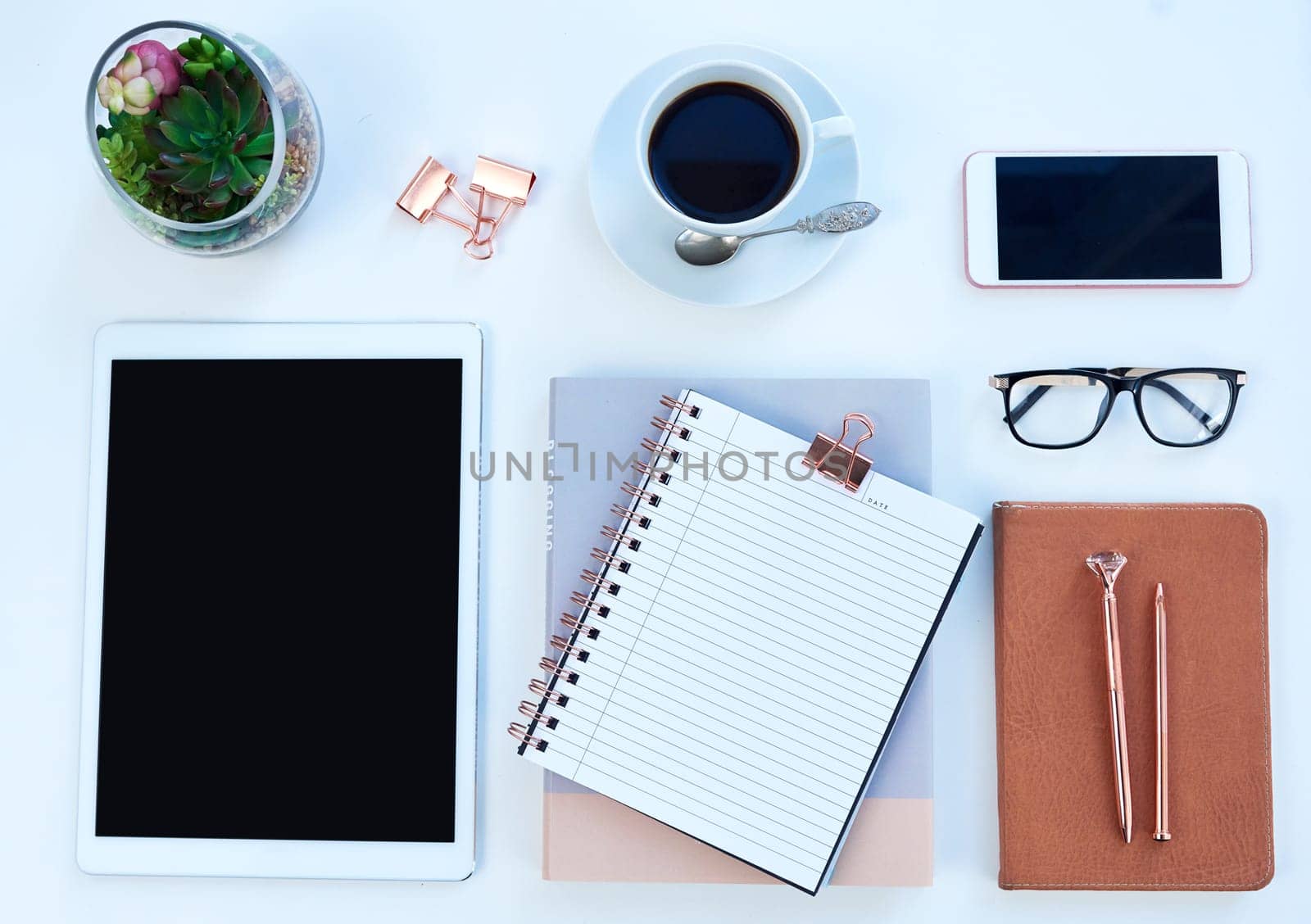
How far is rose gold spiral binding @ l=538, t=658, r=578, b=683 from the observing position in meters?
0.67

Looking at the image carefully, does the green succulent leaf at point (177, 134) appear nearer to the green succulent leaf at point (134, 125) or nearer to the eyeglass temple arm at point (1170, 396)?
the green succulent leaf at point (134, 125)

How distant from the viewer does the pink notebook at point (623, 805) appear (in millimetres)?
685

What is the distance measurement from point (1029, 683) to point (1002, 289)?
0.31 meters

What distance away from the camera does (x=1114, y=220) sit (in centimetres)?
71

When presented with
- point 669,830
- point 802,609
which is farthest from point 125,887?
point 802,609

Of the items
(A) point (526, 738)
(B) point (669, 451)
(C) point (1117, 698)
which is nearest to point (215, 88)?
(B) point (669, 451)

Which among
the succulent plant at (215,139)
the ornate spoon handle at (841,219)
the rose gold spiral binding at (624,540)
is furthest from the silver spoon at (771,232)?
the succulent plant at (215,139)

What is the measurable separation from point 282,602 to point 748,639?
365 mm

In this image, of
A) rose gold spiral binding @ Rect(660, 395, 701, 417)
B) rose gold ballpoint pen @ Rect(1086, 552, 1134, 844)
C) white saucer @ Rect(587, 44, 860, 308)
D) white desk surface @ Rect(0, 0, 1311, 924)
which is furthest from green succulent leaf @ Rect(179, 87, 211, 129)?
rose gold ballpoint pen @ Rect(1086, 552, 1134, 844)

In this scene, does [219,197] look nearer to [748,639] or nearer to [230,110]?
[230,110]

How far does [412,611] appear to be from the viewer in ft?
2.31

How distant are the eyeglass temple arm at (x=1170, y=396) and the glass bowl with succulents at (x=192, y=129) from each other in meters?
0.59

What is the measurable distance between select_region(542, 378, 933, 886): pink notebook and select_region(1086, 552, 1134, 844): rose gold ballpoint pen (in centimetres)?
13

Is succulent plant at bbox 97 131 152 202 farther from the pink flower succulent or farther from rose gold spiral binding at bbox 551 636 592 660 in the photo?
rose gold spiral binding at bbox 551 636 592 660
